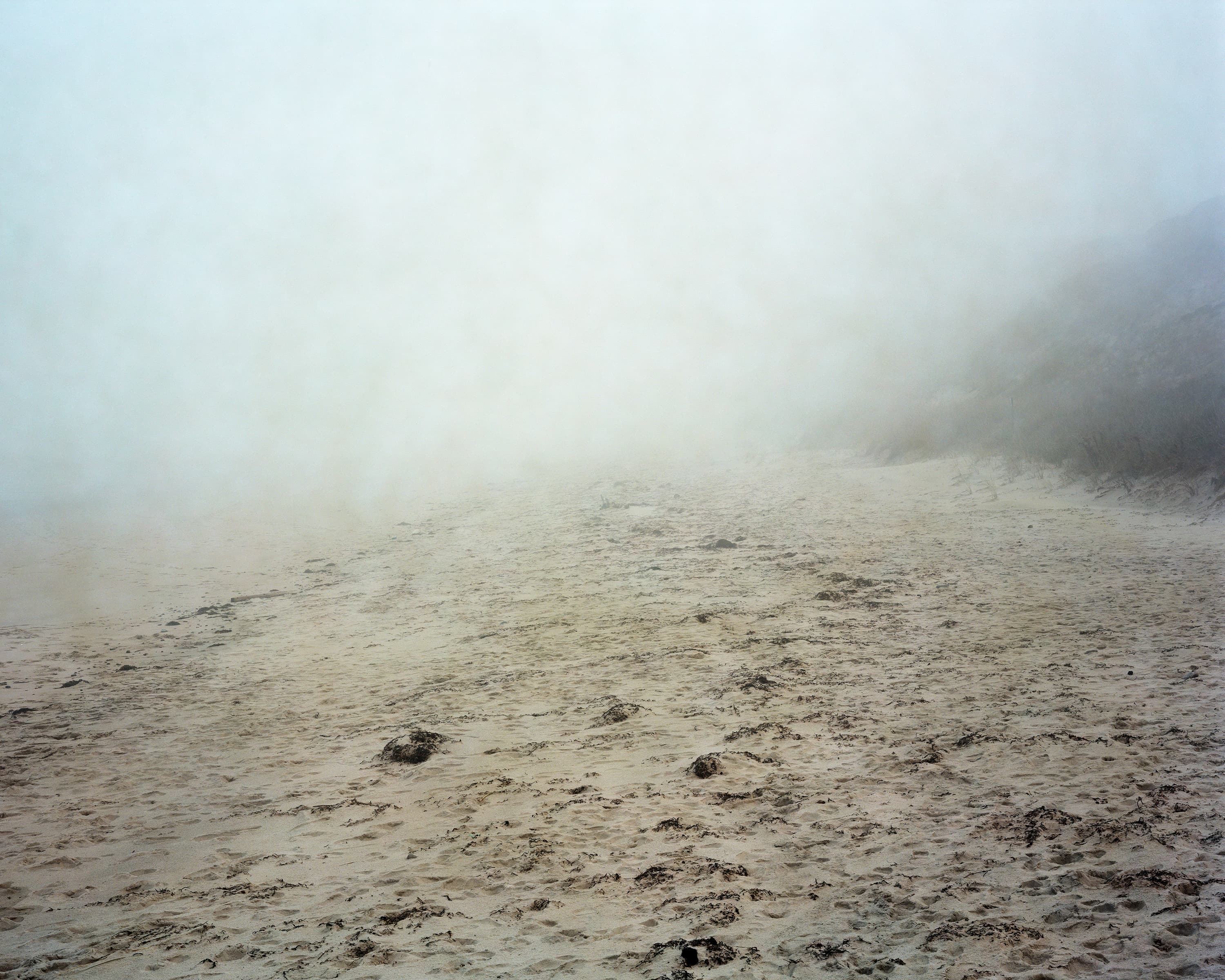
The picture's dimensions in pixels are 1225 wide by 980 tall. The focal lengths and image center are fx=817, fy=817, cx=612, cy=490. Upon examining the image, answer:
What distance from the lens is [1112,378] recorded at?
1406 centimetres

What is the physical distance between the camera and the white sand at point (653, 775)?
9.20ft

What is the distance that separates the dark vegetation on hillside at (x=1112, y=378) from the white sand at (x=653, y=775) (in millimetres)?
2379

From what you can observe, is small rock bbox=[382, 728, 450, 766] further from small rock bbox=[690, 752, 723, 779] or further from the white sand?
small rock bbox=[690, 752, 723, 779]

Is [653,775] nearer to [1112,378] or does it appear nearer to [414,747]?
[414,747]

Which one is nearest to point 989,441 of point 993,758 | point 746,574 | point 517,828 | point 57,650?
point 746,574

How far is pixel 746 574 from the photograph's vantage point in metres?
7.94

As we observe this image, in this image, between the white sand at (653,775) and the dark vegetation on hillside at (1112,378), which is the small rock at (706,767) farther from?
the dark vegetation on hillside at (1112,378)

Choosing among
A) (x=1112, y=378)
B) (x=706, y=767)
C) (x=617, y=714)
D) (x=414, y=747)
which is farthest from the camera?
(x=1112, y=378)

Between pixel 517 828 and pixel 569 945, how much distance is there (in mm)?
893

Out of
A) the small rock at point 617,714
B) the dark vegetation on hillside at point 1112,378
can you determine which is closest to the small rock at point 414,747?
the small rock at point 617,714

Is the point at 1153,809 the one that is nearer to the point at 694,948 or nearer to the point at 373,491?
the point at 694,948

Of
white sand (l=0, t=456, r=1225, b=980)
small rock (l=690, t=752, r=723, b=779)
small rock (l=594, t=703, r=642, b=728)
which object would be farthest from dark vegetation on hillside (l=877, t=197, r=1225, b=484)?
small rock (l=690, t=752, r=723, b=779)

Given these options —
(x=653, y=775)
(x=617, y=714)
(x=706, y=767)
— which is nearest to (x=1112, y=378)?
(x=617, y=714)

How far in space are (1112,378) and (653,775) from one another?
1345 cm
